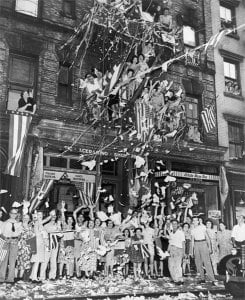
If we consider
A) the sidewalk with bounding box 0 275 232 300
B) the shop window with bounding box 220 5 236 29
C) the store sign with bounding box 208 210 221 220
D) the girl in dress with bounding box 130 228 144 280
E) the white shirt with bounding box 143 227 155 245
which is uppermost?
the shop window with bounding box 220 5 236 29

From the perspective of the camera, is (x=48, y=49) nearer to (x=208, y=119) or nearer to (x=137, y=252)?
(x=208, y=119)

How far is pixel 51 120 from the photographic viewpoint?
9172 mm

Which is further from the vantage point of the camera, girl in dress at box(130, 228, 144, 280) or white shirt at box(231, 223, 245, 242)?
girl in dress at box(130, 228, 144, 280)

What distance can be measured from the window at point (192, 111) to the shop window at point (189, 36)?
1878 millimetres

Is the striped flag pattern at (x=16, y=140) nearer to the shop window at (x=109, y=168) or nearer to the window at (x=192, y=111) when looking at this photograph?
the shop window at (x=109, y=168)

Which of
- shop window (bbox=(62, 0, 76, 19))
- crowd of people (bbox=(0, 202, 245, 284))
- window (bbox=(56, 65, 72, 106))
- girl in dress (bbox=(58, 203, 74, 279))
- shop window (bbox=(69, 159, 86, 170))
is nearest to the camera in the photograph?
crowd of people (bbox=(0, 202, 245, 284))

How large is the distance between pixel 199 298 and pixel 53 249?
11.3ft

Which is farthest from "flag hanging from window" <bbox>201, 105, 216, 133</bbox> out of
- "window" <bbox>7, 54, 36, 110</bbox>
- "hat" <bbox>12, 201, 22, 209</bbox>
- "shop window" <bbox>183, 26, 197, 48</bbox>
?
"hat" <bbox>12, 201, 22, 209</bbox>

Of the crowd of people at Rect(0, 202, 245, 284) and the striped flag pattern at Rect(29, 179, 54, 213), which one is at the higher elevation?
A: the striped flag pattern at Rect(29, 179, 54, 213)

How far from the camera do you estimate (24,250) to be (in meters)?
7.83

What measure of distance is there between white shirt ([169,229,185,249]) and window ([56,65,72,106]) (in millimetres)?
4463

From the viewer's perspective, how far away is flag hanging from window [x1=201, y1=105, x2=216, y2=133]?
11.2 m

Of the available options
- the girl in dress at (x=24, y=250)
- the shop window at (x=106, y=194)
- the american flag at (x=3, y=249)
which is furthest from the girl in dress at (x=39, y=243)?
the shop window at (x=106, y=194)

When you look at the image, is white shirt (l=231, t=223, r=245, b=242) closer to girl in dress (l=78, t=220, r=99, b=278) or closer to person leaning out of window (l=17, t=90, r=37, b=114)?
girl in dress (l=78, t=220, r=99, b=278)
